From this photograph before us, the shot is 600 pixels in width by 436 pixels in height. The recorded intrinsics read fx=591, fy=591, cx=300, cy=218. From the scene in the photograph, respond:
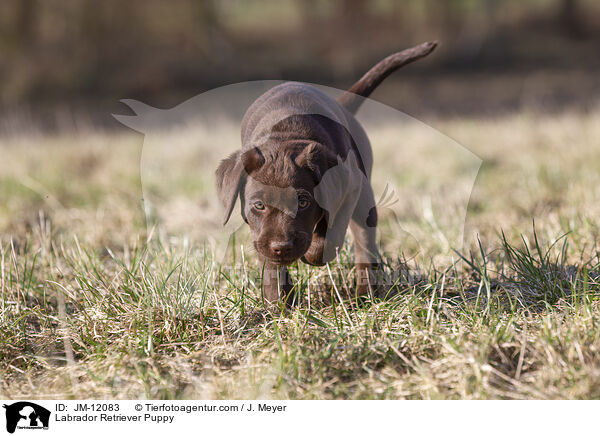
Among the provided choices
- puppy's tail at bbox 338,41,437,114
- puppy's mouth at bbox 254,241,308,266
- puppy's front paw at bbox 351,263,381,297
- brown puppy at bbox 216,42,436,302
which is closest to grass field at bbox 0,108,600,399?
puppy's front paw at bbox 351,263,381,297

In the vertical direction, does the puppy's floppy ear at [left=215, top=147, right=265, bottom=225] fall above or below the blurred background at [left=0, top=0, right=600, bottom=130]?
below

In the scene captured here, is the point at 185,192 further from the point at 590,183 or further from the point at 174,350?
the point at 590,183

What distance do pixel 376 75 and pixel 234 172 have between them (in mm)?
1193

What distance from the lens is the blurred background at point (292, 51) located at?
13781 millimetres

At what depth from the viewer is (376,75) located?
11.0 feet

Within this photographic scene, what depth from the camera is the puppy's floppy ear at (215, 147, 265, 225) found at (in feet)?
8.45

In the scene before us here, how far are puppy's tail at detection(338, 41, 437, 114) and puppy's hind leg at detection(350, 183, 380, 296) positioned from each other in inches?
24.6

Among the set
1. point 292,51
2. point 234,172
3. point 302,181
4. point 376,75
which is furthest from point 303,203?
point 292,51
